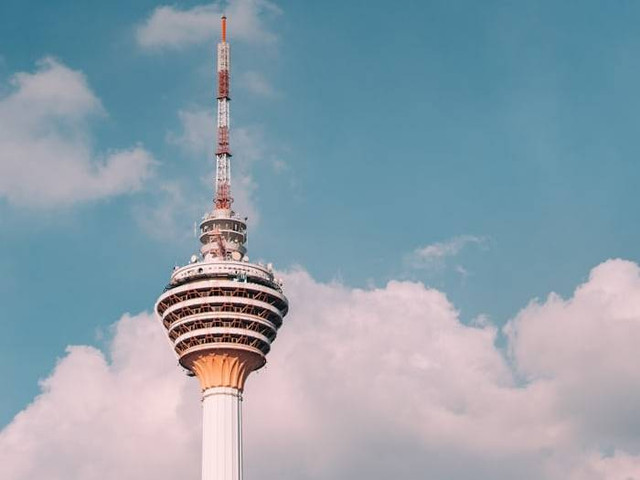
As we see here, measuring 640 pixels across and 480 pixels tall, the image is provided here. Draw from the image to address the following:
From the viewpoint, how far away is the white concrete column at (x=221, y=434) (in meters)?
158

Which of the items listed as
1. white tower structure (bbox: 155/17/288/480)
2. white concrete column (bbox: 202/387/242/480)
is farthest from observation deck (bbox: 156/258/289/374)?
white concrete column (bbox: 202/387/242/480)

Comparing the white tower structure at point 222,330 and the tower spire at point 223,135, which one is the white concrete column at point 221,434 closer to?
the white tower structure at point 222,330

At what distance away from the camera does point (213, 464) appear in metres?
158

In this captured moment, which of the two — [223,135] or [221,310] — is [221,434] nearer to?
[221,310]

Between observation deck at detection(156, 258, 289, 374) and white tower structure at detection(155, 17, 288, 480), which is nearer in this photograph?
white tower structure at detection(155, 17, 288, 480)

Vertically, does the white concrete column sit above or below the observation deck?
below

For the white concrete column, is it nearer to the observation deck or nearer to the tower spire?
the observation deck

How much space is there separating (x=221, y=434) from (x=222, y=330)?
44.6ft

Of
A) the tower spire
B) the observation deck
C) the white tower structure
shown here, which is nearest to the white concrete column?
the white tower structure

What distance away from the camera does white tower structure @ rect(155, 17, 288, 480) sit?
160 m

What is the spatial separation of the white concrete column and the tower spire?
29.9 m

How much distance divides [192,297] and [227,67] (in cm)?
3925

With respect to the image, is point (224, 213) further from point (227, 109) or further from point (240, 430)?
point (240, 430)

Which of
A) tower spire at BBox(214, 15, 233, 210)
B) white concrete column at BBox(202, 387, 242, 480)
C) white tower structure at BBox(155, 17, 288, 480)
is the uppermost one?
tower spire at BBox(214, 15, 233, 210)
